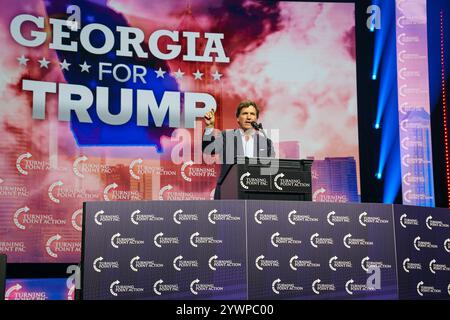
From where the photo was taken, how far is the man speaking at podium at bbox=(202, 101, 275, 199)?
580 cm

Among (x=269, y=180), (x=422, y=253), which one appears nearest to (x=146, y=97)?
(x=269, y=180)

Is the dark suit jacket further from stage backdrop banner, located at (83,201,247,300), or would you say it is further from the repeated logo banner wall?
the repeated logo banner wall

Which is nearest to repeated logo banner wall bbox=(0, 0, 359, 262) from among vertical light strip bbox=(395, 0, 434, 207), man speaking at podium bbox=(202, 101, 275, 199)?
vertical light strip bbox=(395, 0, 434, 207)

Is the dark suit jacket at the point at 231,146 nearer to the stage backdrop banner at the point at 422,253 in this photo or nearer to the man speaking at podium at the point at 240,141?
the man speaking at podium at the point at 240,141

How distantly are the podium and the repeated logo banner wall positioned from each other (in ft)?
10.3

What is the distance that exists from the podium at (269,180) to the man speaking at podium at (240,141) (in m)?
0.80

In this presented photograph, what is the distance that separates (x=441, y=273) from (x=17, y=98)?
183 inches

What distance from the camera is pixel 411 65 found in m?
8.55

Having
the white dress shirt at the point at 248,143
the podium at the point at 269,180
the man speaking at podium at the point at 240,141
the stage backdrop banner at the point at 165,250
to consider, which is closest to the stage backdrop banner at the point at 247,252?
the stage backdrop banner at the point at 165,250

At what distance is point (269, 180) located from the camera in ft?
15.8

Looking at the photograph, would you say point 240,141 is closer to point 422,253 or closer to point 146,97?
point 422,253

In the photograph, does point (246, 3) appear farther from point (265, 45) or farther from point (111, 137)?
point (111, 137)

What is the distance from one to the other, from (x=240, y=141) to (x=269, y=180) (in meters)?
1.24
